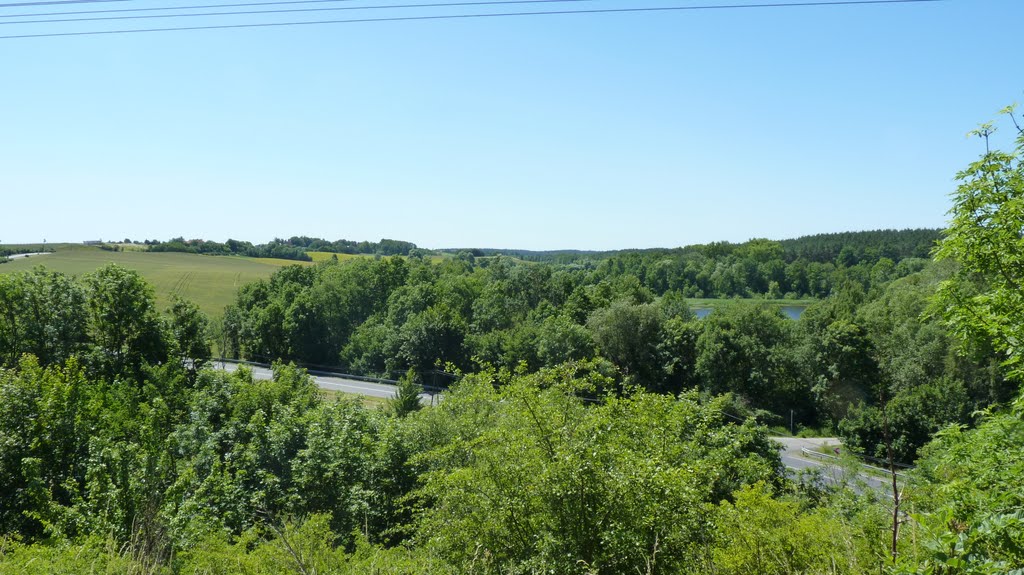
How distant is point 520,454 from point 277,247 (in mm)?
141324

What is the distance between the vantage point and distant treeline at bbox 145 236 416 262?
120500mm

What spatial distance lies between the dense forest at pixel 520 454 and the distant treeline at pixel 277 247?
8834 centimetres

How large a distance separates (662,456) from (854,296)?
6925 centimetres

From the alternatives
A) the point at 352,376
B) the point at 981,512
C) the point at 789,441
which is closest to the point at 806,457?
the point at 789,441

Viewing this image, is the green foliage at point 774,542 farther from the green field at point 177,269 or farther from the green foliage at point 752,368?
the green field at point 177,269

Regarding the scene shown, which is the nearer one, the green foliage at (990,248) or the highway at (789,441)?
the green foliage at (990,248)

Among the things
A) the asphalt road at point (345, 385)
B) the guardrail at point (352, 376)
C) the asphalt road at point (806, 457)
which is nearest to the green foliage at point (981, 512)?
the asphalt road at point (806, 457)

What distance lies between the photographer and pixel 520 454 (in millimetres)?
9227

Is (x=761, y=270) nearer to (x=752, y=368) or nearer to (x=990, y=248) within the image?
(x=752, y=368)

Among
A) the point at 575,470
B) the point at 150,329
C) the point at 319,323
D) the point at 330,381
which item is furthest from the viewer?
the point at 319,323

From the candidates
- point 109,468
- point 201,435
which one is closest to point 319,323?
point 201,435

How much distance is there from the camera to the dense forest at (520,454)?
7531 millimetres

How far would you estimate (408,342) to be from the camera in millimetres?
54781

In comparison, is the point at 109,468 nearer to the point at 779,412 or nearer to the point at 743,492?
the point at 743,492
